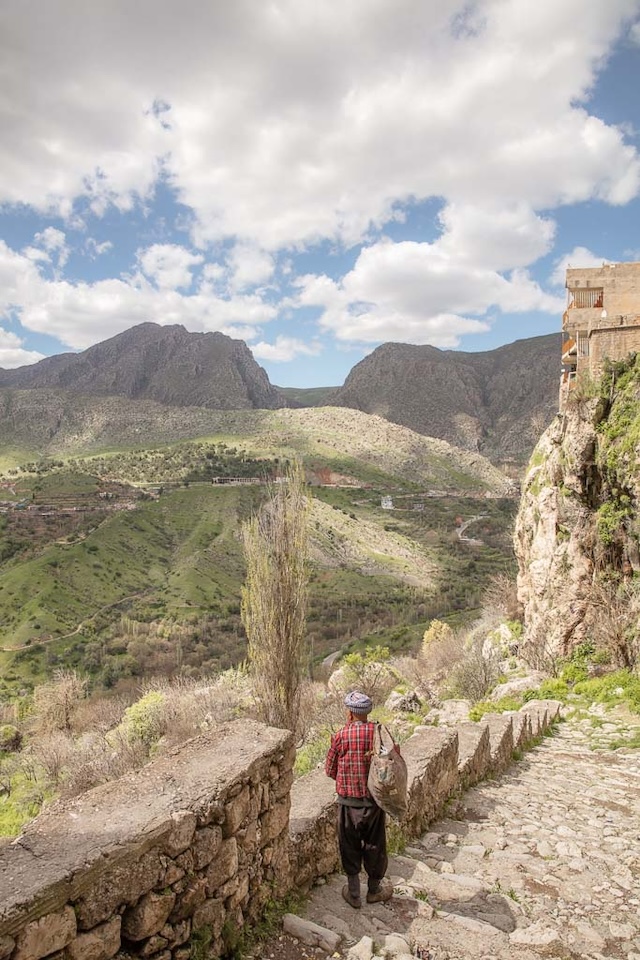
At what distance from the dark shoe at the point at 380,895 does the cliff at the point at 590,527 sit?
1277 cm

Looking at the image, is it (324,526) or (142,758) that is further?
(324,526)

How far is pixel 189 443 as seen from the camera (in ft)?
454

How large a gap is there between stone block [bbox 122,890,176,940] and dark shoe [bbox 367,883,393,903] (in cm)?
201

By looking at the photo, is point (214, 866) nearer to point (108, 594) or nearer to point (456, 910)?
point (456, 910)

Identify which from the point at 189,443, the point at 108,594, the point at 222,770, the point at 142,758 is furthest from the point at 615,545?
the point at 189,443

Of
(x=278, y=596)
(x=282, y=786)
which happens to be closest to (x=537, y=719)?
(x=278, y=596)

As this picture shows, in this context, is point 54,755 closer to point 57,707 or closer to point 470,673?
point 57,707

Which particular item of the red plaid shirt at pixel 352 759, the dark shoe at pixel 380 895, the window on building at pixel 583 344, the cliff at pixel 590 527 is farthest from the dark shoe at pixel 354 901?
the window on building at pixel 583 344

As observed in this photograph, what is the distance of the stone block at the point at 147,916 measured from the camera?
2541 millimetres

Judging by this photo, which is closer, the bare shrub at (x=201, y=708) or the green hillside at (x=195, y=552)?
the bare shrub at (x=201, y=708)

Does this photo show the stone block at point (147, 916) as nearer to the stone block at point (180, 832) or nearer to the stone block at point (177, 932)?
the stone block at point (177, 932)

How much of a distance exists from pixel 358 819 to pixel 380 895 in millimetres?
549

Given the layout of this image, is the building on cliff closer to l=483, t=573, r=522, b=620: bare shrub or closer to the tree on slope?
l=483, t=573, r=522, b=620: bare shrub

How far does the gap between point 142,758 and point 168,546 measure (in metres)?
65.5
